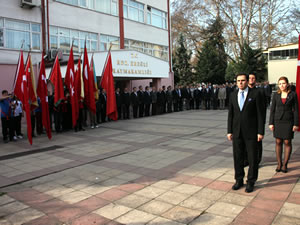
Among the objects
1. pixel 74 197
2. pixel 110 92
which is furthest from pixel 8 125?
pixel 74 197

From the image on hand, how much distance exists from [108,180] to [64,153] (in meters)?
3.11

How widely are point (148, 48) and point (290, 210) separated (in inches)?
991

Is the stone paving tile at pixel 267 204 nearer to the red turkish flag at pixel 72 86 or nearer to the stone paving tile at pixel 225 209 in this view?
the stone paving tile at pixel 225 209

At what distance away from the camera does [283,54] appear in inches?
1649

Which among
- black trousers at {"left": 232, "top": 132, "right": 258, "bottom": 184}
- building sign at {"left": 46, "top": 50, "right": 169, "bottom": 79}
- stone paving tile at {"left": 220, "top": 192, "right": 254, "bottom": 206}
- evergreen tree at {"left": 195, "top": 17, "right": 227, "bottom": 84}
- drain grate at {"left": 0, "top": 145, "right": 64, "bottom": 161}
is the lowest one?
stone paving tile at {"left": 220, "top": 192, "right": 254, "bottom": 206}

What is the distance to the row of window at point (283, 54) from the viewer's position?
41325 mm

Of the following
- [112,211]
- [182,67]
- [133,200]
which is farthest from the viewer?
[182,67]

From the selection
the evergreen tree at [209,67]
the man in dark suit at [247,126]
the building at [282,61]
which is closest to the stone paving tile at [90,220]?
the man in dark suit at [247,126]

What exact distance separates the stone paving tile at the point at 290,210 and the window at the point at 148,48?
22493 millimetres

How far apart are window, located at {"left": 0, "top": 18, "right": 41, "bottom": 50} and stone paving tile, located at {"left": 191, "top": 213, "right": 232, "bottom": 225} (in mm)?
16477

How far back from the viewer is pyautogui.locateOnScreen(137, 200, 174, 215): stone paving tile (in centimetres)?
424

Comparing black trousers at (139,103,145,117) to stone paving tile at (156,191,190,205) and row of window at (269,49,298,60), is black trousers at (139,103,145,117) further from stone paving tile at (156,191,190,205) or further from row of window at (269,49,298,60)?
row of window at (269,49,298,60)

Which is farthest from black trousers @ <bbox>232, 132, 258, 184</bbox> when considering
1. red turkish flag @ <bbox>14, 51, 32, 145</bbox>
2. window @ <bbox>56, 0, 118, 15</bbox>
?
window @ <bbox>56, 0, 118, 15</bbox>

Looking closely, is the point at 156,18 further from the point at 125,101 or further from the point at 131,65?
the point at 125,101
